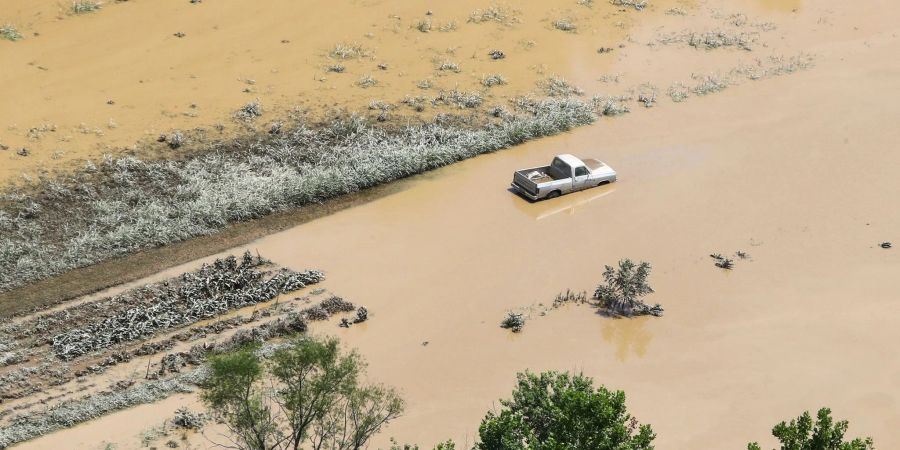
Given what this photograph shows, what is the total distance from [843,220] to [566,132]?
9015 millimetres

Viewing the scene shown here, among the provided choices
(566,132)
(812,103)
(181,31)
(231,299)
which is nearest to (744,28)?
(812,103)

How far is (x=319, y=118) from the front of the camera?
98.3 feet

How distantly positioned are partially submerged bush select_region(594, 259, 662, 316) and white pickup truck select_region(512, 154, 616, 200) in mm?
5043

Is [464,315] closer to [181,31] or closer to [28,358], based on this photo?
[28,358]

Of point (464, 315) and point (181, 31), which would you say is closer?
point (464, 315)

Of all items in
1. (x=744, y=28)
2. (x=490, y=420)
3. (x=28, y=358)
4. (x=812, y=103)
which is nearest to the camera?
(x=490, y=420)

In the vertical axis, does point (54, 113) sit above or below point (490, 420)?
below

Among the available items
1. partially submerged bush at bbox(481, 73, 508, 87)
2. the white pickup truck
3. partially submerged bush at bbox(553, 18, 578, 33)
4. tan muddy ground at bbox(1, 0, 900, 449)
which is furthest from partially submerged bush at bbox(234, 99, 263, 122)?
partially submerged bush at bbox(553, 18, 578, 33)

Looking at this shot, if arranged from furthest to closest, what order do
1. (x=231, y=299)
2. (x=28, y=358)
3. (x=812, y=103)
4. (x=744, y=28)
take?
(x=744, y=28), (x=812, y=103), (x=231, y=299), (x=28, y=358)

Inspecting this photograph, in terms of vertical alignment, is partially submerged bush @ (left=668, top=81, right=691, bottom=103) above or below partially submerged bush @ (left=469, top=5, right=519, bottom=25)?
below

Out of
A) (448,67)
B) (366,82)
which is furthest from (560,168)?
(366,82)

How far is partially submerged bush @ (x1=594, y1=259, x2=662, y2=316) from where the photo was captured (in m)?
21.7

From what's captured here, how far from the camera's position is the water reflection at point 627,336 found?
20812 millimetres

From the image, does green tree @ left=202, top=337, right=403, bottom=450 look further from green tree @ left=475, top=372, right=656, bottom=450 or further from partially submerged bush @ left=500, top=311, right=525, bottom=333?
partially submerged bush @ left=500, top=311, right=525, bottom=333
